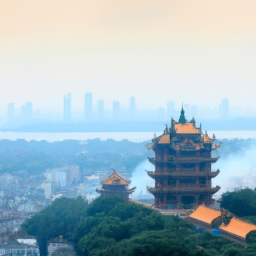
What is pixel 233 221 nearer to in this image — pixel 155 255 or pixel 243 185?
pixel 155 255

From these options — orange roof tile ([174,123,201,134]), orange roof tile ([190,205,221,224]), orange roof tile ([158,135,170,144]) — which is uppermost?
orange roof tile ([174,123,201,134])

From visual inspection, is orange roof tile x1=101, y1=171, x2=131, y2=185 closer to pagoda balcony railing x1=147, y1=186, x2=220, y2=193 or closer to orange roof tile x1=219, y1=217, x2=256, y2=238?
pagoda balcony railing x1=147, y1=186, x2=220, y2=193

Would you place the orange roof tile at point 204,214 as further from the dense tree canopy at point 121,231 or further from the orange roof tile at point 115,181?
the orange roof tile at point 115,181

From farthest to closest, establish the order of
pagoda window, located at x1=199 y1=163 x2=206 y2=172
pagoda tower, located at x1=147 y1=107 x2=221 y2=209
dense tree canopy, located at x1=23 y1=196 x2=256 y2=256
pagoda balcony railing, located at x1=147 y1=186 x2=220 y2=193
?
pagoda window, located at x1=199 y1=163 x2=206 y2=172 → pagoda tower, located at x1=147 y1=107 x2=221 y2=209 → pagoda balcony railing, located at x1=147 y1=186 x2=220 y2=193 → dense tree canopy, located at x1=23 y1=196 x2=256 y2=256

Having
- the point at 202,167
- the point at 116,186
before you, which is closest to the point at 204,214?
the point at 202,167

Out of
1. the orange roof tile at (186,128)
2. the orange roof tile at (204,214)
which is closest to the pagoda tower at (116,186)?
the orange roof tile at (186,128)

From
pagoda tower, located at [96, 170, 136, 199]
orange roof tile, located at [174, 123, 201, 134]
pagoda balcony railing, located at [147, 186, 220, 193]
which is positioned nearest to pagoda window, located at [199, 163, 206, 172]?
pagoda balcony railing, located at [147, 186, 220, 193]

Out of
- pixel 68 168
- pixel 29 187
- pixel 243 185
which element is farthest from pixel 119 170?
pixel 243 185
